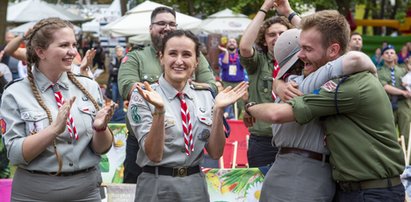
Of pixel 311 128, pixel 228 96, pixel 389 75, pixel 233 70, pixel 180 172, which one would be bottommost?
pixel 233 70

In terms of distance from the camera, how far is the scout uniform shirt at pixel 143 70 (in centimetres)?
628

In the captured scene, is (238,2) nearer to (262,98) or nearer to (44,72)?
(262,98)

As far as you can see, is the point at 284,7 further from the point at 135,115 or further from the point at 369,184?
the point at 369,184

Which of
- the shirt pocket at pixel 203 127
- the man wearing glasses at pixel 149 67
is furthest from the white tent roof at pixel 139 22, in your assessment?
the shirt pocket at pixel 203 127

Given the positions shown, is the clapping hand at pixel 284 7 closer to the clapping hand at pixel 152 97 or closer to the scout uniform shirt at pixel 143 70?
the scout uniform shirt at pixel 143 70

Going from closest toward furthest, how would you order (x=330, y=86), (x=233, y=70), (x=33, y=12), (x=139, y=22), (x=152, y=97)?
(x=330, y=86), (x=152, y=97), (x=233, y=70), (x=139, y=22), (x=33, y=12)

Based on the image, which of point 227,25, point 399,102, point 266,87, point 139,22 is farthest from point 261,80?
point 227,25

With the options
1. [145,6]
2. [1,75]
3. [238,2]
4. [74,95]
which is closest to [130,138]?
[74,95]

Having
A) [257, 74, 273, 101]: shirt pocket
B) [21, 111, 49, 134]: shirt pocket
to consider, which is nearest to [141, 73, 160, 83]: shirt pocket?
[257, 74, 273, 101]: shirt pocket

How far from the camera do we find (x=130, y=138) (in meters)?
6.48

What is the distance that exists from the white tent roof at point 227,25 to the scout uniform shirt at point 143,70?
20.9 metres

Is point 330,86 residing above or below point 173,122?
above

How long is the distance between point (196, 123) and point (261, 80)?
1.79 meters

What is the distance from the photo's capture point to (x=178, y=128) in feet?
15.6
